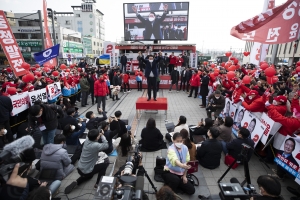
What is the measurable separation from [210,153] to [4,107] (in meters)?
5.77

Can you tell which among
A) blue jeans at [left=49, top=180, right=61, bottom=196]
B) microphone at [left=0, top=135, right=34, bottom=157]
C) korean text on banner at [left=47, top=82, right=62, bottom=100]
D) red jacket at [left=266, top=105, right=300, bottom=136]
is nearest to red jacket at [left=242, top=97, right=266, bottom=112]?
red jacket at [left=266, top=105, right=300, bottom=136]

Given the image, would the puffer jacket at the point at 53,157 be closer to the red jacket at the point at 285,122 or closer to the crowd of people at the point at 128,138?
the crowd of people at the point at 128,138

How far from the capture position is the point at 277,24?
6398mm

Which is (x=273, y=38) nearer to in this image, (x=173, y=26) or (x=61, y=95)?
(x=61, y=95)

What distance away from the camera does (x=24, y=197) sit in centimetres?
284

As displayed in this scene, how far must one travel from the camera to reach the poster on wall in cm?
381

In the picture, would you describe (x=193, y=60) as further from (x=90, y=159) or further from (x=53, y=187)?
(x=53, y=187)

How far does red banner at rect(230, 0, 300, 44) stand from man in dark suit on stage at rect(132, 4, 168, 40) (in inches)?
465

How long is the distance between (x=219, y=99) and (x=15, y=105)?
7281 millimetres

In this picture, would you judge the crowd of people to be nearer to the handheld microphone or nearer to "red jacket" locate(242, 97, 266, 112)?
"red jacket" locate(242, 97, 266, 112)

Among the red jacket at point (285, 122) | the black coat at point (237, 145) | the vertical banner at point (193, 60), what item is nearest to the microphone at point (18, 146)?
the black coat at point (237, 145)

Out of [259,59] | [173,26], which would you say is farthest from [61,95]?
Result: [173,26]

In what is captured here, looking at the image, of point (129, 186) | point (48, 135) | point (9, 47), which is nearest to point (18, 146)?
point (48, 135)

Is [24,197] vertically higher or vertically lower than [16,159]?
lower
